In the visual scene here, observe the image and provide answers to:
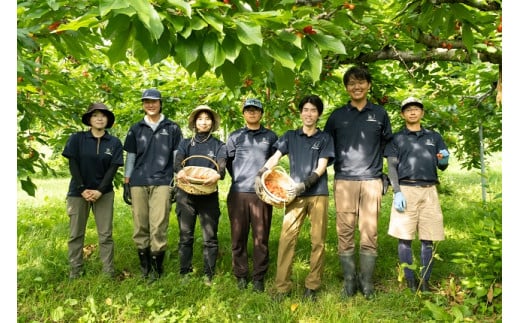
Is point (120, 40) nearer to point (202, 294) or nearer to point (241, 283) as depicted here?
point (202, 294)

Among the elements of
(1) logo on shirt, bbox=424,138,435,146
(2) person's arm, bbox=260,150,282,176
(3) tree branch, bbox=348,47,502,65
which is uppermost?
(3) tree branch, bbox=348,47,502,65

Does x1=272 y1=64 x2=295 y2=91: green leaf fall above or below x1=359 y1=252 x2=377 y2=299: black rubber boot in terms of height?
above

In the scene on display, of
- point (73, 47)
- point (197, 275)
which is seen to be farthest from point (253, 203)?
point (73, 47)

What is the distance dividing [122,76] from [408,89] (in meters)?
4.35

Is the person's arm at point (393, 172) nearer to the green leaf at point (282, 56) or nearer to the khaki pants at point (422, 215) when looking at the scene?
the khaki pants at point (422, 215)

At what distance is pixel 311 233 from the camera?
3.96 metres

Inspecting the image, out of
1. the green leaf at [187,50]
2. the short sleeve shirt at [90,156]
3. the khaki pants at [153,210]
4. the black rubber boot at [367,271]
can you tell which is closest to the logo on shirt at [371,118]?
the black rubber boot at [367,271]

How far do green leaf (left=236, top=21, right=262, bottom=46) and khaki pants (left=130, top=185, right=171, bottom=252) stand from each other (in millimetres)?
2998

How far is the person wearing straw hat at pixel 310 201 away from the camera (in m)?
3.90

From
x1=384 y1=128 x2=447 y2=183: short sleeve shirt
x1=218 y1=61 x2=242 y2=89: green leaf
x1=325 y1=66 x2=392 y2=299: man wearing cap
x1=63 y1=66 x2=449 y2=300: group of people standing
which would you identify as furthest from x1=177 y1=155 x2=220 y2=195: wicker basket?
x1=218 y1=61 x2=242 y2=89: green leaf

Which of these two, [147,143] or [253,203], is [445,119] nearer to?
[253,203]

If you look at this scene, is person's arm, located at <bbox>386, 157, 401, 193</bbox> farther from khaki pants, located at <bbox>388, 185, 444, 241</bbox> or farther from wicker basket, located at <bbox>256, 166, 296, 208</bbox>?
wicker basket, located at <bbox>256, 166, 296, 208</bbox>

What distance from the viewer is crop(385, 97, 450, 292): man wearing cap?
3861 millimetres

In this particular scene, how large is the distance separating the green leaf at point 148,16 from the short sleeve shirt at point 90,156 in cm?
328
